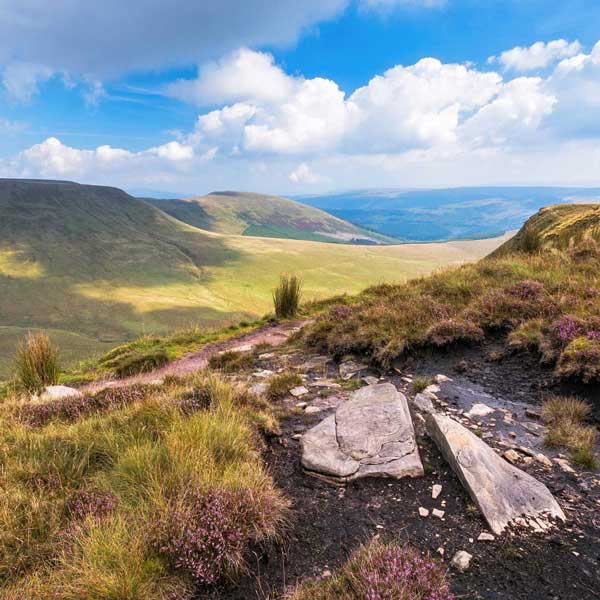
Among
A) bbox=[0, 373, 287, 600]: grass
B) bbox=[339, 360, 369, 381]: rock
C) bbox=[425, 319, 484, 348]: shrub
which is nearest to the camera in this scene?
bbox=[0, 373, 287, 600]: grass

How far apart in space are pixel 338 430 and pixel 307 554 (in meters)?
2.09

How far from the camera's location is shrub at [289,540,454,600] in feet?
9.53

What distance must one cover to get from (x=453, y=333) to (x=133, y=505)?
737cm

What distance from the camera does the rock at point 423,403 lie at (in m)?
6.53

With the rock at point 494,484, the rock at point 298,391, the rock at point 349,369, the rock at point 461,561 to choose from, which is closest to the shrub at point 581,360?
the rock at point 494,484

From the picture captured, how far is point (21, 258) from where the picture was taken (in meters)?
188


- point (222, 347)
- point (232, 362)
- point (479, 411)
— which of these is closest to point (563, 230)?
point (479, 411)

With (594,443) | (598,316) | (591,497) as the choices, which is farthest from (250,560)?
(598,316)

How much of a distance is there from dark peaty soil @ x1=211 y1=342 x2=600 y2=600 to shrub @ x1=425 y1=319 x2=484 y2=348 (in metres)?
3.88

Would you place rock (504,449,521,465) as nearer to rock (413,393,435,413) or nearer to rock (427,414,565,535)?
rock (427,414,565,535)

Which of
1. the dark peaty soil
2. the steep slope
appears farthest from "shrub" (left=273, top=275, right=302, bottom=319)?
the dark peaty soil

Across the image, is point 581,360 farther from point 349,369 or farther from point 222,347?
point 222,347

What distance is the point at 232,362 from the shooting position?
10969 mm

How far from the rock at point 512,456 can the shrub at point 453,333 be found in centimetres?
379
